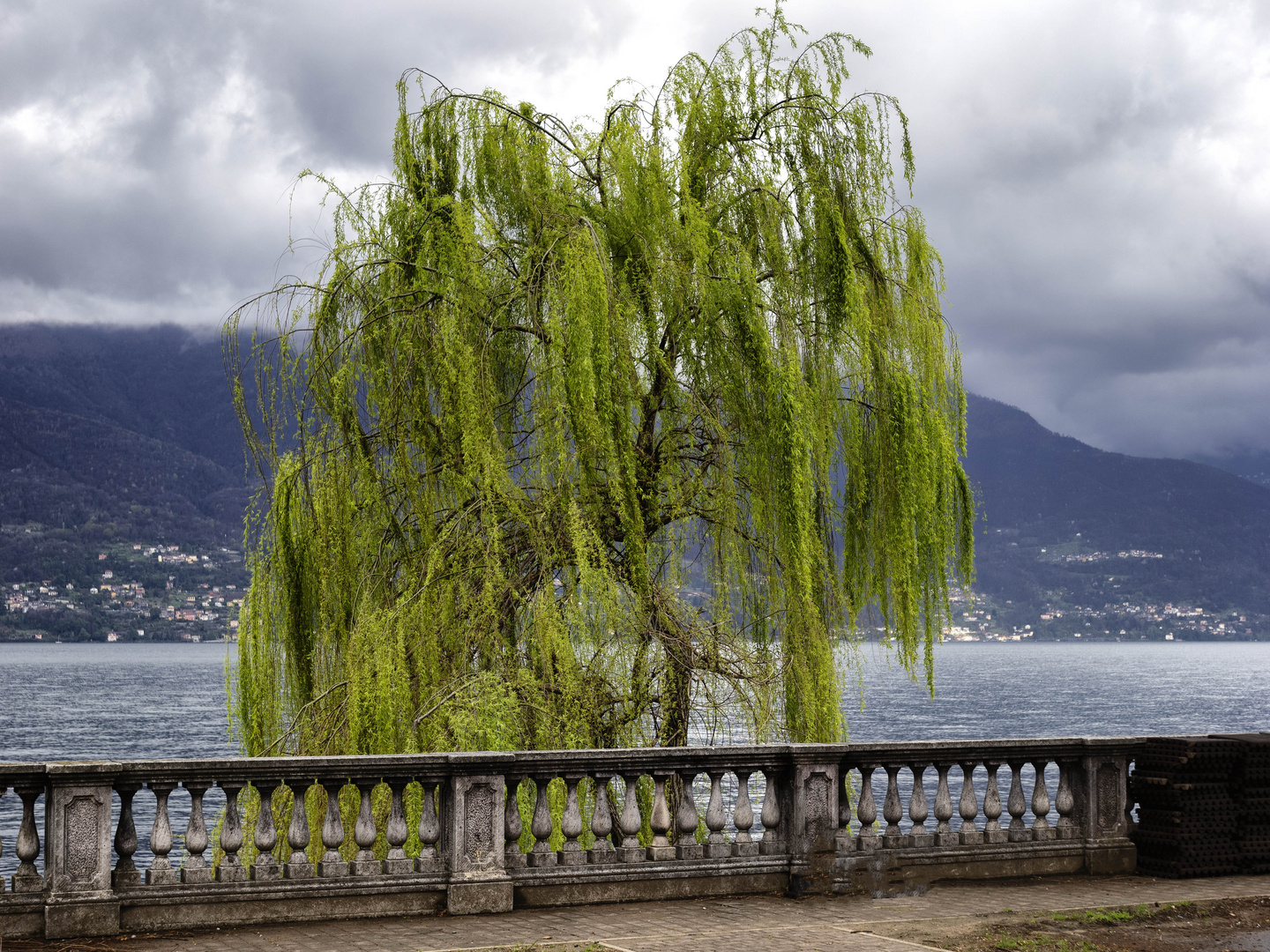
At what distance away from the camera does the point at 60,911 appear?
307 inches

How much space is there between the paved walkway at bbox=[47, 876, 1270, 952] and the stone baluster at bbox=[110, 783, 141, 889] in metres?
0.47

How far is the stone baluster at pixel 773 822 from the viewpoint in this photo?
9531 mm

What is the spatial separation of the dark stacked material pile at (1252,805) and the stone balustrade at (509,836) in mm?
870

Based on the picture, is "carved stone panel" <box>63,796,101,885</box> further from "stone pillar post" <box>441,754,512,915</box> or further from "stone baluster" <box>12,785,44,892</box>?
"stone pillar post" <box>441,754,512,915</box>

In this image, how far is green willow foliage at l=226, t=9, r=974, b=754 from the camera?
11.2 metres

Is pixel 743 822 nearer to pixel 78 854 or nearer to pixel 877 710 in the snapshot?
pixel 78 854

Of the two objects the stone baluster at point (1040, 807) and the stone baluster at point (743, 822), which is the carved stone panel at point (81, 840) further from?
the stone baluster at point (1040, 807)

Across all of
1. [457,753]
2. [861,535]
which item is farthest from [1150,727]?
[457,753]

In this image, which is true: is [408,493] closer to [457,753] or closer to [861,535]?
[457,753]

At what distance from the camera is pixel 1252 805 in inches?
404

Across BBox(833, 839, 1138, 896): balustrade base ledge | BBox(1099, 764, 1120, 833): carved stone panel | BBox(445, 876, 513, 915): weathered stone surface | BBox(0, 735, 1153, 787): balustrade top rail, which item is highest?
BBox(0, 735, 1153, 787): balustrade top rail

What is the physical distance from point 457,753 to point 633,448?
385cm

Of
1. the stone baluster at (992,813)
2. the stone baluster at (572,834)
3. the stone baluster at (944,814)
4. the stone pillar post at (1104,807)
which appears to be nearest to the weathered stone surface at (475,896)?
the stone baluster at (572,834)

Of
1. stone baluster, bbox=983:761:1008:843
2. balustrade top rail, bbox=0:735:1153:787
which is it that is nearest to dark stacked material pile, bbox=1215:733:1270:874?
balustrade top rail, bbox=0:735:1153:787
